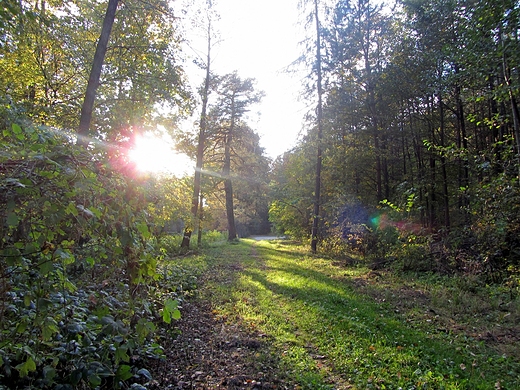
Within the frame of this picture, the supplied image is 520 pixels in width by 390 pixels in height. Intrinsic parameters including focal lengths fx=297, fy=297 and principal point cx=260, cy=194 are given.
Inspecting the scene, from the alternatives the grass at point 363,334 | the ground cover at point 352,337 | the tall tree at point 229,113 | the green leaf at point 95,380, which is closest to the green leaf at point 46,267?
the green leaf at point 95,380

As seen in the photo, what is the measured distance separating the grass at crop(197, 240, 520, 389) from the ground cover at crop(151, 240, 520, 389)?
0.01 m

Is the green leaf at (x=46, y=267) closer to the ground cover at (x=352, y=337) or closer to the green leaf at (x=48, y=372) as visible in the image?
the green leaf at (x=48, y=372)

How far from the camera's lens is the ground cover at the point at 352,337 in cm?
354

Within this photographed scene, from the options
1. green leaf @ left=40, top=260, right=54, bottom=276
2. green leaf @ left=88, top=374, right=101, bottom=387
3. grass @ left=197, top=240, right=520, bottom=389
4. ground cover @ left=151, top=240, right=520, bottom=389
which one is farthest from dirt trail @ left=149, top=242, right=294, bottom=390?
green leaf @ left=40, top=260, right=54, bottom=276

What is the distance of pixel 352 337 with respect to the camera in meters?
4.67

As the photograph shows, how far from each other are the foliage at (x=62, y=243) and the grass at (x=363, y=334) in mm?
2385

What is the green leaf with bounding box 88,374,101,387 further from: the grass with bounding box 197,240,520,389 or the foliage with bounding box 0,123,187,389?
the grass with bounding box 197,240,520,389

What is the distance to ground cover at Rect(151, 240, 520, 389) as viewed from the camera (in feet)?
11.6

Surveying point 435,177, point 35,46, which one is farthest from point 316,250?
point 35,46

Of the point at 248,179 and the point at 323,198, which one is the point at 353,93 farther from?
the point at 248,179

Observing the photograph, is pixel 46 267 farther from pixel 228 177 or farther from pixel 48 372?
pixel 228 177

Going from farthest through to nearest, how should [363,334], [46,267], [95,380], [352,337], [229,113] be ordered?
[229,113] → [363,334] → [352,337] → [95,380] → [46,267]

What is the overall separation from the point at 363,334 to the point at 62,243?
14.8 ft

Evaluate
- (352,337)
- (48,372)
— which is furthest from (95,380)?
(352,337)
